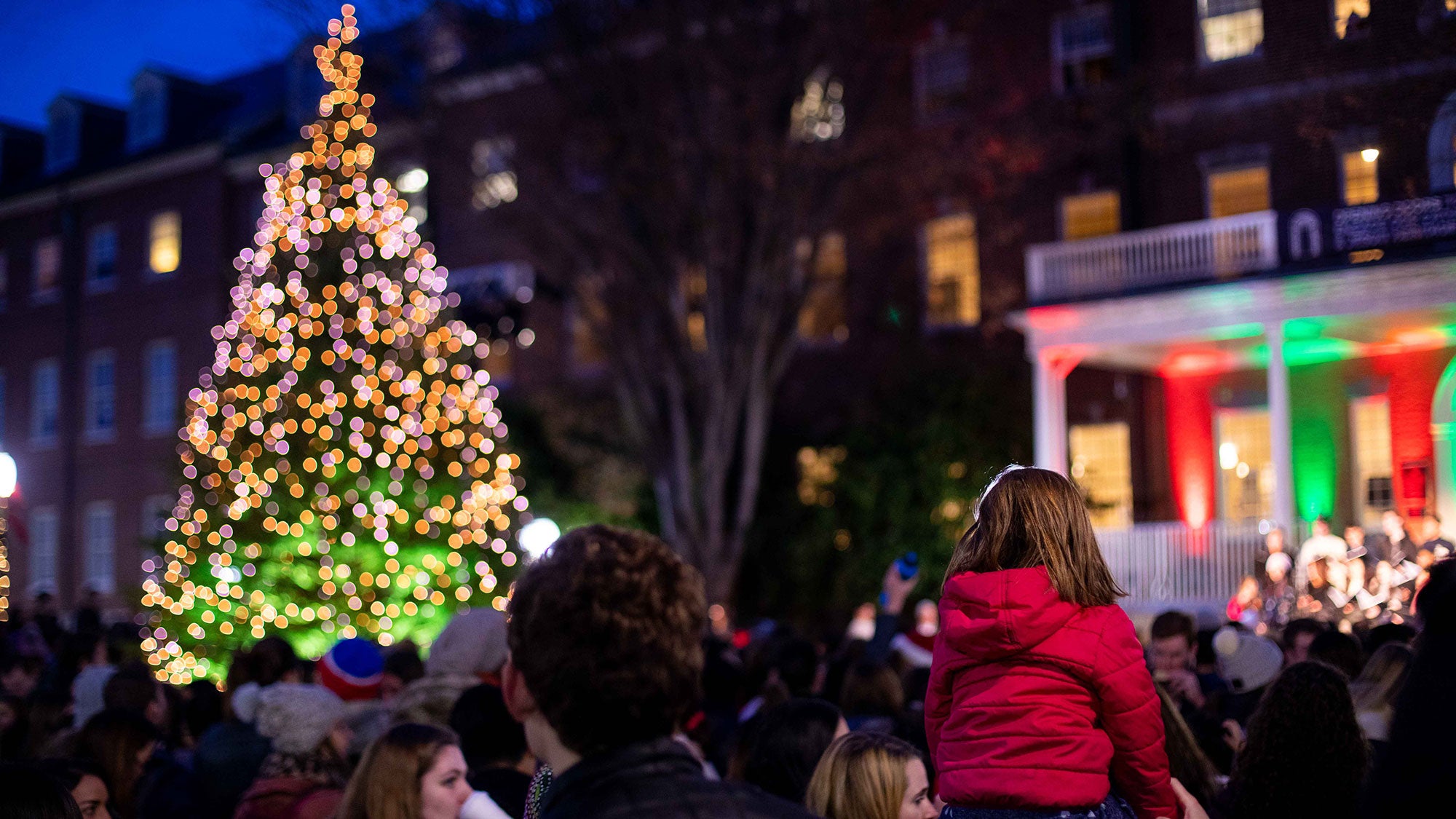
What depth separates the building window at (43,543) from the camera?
33719mm

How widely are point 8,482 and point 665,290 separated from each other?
9.86 meters

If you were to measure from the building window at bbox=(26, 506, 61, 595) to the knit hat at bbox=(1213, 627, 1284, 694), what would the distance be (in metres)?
32.9

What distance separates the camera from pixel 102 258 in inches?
1355

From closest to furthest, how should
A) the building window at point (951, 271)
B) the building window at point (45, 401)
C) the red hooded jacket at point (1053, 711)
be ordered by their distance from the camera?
the red hooded jacket at point (1053, 711) → the building window at point (951, 271) → the building window at point (45, 401)

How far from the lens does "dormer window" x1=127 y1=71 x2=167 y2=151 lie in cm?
3475

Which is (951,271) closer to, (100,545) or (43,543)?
(100,545)

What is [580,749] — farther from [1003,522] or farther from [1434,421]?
[1434,421]

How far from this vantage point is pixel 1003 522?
3.64m

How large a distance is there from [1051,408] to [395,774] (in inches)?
619

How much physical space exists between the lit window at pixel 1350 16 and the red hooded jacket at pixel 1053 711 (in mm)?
6924

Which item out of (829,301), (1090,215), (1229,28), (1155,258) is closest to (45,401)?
(829,301)

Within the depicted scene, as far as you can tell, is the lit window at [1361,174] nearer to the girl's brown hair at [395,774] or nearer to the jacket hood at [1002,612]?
the jacket hood at [1002,612]

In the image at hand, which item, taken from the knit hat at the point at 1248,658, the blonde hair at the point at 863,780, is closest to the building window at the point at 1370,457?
the knit hat at the point at 1248,658

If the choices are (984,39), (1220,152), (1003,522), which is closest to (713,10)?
(984,39)
